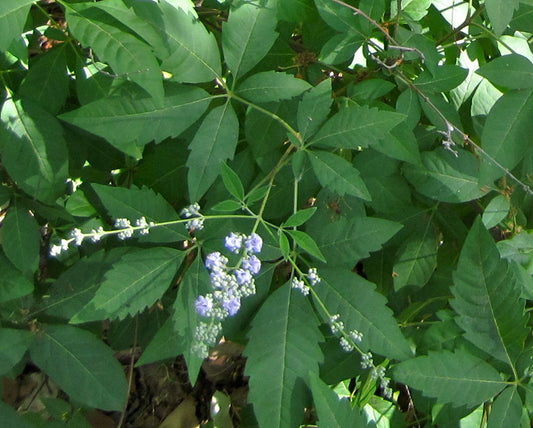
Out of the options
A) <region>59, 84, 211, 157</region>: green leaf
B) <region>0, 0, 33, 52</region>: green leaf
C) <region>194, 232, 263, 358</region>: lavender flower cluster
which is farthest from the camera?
<region>59, 84, 211, 157</region>: green leaf

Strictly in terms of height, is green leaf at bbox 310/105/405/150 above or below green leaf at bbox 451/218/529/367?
above

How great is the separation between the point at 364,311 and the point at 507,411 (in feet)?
1.31

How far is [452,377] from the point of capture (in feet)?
4.78

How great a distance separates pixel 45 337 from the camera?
1.56 m

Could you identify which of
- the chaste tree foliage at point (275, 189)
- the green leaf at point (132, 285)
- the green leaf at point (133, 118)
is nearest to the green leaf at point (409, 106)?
the chaste tree foliage at point (275, 189)

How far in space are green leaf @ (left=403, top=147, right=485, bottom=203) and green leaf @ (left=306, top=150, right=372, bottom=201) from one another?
1.01 feet

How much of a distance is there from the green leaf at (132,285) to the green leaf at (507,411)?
79cm

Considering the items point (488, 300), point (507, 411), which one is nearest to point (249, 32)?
point (488, 300)

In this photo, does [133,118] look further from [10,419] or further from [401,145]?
[10,419]

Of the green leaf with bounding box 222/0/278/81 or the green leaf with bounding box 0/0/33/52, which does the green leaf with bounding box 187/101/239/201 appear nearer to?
the green leaf with bounding box 222/0/278/81

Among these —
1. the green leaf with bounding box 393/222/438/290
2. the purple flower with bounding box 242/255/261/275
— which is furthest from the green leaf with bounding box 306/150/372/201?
the green leaf with bounding box 393/222/438/290

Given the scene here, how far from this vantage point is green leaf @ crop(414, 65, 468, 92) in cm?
149

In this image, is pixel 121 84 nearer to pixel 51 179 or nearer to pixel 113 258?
pixel 51 179

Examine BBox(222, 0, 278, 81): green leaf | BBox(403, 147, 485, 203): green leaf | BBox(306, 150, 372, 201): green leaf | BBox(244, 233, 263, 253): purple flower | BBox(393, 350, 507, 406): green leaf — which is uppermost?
BBox(222, 0, 278, 81): green leaf
